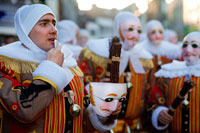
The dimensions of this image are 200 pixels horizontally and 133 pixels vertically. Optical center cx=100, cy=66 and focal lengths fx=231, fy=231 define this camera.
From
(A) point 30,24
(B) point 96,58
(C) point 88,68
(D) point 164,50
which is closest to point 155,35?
(D) point 164,50

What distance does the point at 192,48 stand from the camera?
3170 millimetres

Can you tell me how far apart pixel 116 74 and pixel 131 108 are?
5.14 feet

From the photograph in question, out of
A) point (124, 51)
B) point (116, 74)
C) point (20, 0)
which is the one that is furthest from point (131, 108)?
point (20, 0)

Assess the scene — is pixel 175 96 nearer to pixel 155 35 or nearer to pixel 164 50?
pixel 164 50

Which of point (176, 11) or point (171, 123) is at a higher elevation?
point (176, 11)

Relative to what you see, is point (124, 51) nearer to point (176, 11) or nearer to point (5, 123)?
point (5, 123)

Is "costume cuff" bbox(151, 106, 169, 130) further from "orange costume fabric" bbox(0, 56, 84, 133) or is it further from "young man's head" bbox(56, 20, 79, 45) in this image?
"young man's head" bbox(56, 20, 79, 45)

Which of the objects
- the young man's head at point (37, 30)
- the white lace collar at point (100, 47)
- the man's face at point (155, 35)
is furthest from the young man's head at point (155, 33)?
the young man's head at point (37, 30)

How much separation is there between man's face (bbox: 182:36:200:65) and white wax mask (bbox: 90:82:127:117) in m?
1.44

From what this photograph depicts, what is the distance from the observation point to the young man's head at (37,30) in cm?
223

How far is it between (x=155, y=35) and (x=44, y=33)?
14.8 feet

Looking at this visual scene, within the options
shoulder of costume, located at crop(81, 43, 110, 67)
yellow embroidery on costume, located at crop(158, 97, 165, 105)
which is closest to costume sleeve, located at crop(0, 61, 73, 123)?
shoulder of costume, located at crop(81, 43, 110, 67)

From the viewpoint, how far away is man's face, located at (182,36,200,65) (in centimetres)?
316

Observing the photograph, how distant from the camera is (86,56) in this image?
12.0ft
